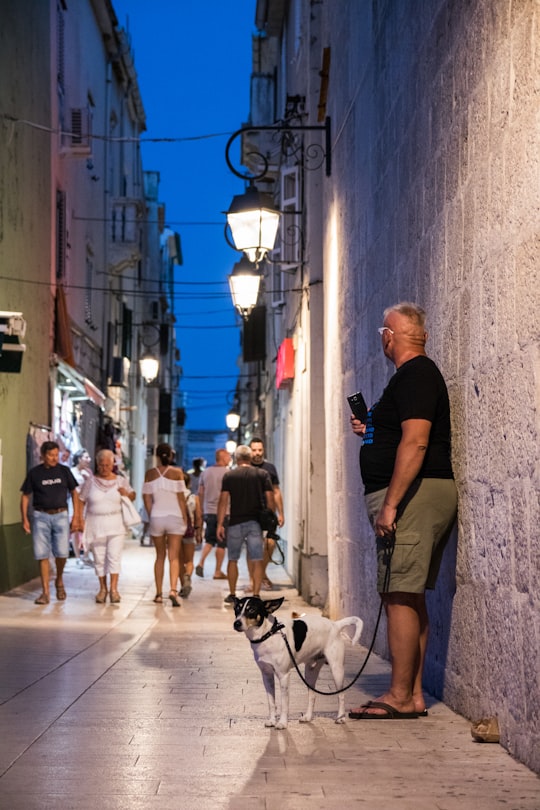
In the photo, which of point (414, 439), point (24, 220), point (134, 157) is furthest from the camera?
point (134, 157)

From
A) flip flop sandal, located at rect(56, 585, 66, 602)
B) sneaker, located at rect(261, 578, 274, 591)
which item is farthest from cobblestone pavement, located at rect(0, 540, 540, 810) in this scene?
sneaker, located at rect(261, 578, 274, 591)

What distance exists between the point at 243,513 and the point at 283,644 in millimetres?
7857

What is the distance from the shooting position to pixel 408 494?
20.8 feet

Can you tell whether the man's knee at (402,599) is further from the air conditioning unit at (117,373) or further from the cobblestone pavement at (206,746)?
the air conditioning unit at (117,373)

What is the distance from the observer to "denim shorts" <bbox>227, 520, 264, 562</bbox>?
14188mm

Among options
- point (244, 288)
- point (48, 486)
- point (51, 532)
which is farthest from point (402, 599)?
point (244, 288)

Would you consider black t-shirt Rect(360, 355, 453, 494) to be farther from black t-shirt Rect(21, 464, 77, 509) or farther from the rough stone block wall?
black t-shirt Rect(21, 464, 77, 509)

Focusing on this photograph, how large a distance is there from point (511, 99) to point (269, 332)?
90.3 ft

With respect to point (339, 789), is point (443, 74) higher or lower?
higher

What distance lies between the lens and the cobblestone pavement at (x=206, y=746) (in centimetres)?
463

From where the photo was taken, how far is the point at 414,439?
622cm

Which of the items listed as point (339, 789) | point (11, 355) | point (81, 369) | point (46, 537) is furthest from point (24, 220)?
point (339, 789)

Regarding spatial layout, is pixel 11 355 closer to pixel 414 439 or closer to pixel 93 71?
pixel 414 439

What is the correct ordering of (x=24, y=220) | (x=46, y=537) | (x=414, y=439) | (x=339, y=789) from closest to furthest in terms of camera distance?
(x=339, y=789), (x=414, y=439), (x=46, y=537), (x=24, y=220)
